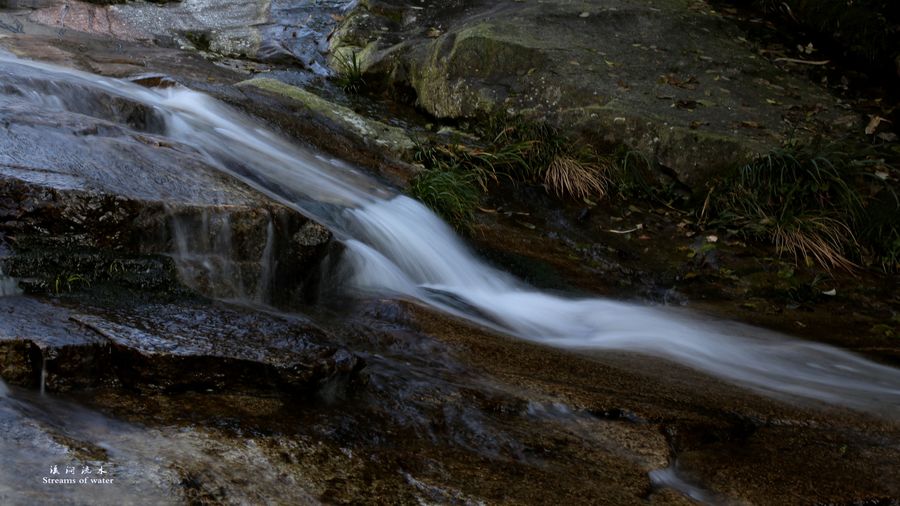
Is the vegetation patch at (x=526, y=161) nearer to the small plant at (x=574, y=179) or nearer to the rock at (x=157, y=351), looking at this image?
the small plant at (x=574, y=179)

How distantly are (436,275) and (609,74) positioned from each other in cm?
432

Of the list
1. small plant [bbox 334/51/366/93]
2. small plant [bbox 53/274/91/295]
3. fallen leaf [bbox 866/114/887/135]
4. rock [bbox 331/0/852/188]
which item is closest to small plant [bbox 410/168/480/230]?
rock [bbox 331/0/852/188]

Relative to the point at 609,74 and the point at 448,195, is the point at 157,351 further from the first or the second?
the point at 609,74

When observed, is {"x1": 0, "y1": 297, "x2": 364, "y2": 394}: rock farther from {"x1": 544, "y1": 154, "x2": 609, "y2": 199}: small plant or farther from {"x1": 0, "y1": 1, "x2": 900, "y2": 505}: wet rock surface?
{"x1": 544, "y1": 154, "x2": 609, "y2": 199}: small plant

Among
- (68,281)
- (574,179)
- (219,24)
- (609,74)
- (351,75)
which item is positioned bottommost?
(68,281)

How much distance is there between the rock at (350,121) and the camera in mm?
8430

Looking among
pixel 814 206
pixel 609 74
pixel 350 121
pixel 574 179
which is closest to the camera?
pixel 814 206

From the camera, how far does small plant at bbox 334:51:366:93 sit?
10227 mm

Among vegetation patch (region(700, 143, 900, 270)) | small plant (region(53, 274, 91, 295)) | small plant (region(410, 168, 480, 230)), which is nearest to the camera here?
small plant (region(53, 274, 91, 295))

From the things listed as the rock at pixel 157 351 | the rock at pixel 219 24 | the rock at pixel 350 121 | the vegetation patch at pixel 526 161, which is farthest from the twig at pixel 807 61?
the rock at pixel 157 351

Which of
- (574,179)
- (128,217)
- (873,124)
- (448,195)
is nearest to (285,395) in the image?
(128,217)

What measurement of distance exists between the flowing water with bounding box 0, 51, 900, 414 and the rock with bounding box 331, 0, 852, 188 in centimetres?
255

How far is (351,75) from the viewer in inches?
404

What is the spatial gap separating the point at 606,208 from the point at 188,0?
24.8 feet
